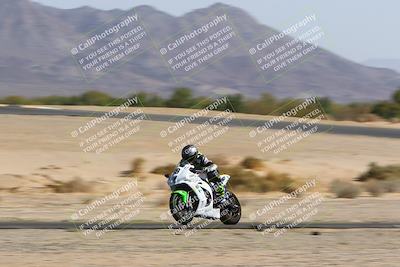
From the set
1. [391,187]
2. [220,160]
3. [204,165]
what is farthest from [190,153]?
[220,160]

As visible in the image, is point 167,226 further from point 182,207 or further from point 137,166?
point 137,166

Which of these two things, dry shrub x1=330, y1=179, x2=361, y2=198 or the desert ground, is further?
dry shrub x1=330, y1=179, x2=361, y2=198

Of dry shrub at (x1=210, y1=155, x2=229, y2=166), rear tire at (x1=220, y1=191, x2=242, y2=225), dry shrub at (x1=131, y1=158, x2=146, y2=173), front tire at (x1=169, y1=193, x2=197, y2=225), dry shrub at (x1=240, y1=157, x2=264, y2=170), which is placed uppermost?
dry shrub at (x1=131, y1=158, x2=146, y2=173)

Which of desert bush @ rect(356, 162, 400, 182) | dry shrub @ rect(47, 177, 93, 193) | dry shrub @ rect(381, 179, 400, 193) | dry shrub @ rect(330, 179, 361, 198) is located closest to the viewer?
dry shrub @ rect(330, 179, 361, 198)

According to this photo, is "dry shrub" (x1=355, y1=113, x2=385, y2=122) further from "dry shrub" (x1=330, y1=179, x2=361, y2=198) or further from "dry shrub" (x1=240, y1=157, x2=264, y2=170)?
"dry shrub" (x1=330, y1=179, x2=361, y2=198)

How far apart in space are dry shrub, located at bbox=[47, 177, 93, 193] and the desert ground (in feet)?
0.34

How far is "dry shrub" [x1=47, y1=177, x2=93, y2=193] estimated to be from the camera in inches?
1005

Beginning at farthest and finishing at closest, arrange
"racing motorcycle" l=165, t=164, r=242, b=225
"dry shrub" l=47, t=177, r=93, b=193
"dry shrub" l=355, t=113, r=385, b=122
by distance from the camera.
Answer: "dry shrub" l=355, t=113, r=385, b=122 < "dry shrub" l=47, t=177, r=93, b=193 < "racing motorcycle" l=165, t=164, r=242, b=225

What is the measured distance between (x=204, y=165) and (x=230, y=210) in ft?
3.91

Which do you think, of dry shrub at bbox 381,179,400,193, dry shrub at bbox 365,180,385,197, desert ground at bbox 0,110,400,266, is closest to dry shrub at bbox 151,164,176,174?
desert ground at bbox 0,110,400,266

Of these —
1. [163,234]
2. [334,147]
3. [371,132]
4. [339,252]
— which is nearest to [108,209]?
[163,234]

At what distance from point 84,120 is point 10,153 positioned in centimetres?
1391

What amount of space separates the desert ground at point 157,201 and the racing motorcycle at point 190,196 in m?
0.37

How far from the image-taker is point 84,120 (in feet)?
152
